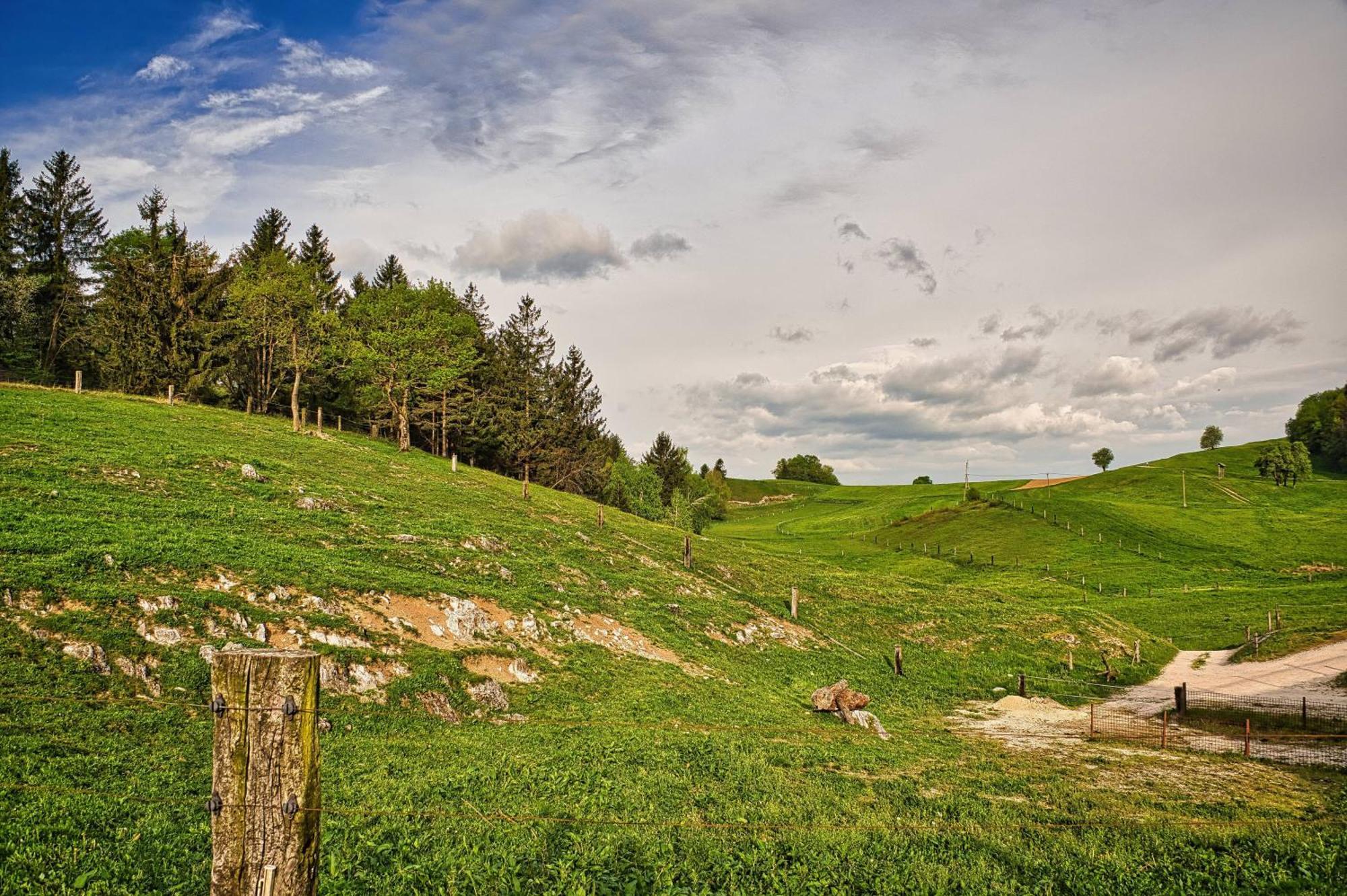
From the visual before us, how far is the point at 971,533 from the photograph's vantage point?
9812 cm

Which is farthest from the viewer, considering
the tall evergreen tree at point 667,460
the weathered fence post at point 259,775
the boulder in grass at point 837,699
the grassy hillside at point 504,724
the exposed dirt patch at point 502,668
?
the tall evergreen tree at point 667,460

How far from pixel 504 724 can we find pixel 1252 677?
42205mm

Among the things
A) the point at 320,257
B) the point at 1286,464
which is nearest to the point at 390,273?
the point at 320,257

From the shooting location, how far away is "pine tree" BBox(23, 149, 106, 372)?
227 feet

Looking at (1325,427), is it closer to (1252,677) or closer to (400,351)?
(1252,677)

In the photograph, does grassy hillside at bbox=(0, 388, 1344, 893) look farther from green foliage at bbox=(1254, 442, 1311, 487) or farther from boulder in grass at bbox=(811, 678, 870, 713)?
green foliage at bbox=(1254, 442, 1311, 487)

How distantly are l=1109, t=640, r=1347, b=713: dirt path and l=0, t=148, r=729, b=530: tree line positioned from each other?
52629 millimetres

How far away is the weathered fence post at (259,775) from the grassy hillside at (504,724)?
3.55m

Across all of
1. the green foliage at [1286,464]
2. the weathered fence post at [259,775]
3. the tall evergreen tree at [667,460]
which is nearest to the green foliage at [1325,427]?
the green foliage at [1286,464]

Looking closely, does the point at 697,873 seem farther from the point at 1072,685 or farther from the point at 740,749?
the point at 1072,685

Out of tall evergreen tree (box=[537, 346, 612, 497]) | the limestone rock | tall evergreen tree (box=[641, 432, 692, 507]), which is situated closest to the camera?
the limestone rock

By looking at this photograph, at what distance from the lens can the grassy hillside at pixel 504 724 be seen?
9336mm

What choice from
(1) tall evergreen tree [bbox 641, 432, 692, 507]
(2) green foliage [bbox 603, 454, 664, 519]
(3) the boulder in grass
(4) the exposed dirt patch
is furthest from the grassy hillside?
(1) tall evergreen tree [bbox 641, 432, 692, 507]

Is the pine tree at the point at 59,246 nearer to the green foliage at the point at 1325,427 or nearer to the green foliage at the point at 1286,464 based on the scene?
the green foliage at the point at 1286,464
